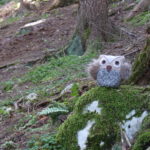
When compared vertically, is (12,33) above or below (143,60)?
below

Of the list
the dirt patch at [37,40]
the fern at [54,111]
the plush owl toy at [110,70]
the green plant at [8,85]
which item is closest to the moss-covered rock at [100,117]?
the plush owl toy at [110,70]

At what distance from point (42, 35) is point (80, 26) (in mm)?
4328

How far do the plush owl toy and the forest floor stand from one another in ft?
3.83

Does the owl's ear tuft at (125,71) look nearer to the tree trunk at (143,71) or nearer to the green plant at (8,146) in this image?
the tree trunk at (143,71)

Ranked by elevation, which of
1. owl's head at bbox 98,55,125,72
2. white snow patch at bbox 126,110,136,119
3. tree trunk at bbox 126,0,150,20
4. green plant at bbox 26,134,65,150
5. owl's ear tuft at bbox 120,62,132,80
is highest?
owl's head at bbox 98,55,125,72

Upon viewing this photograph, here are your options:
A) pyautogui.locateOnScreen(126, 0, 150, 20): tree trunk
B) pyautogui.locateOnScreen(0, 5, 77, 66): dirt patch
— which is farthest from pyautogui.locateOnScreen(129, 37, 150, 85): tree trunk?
pyautogui.locateOnScreen(126, 0, 150, 20): tree trunk

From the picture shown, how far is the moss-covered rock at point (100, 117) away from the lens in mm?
4047

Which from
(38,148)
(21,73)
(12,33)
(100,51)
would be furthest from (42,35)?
(38,148)

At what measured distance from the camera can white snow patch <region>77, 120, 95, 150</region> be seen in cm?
409

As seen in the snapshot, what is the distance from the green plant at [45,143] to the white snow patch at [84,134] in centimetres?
24

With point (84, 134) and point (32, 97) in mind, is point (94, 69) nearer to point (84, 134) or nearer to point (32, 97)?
point (84, 134)

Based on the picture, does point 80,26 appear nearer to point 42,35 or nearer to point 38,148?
point 42,35

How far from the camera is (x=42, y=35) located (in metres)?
15.1

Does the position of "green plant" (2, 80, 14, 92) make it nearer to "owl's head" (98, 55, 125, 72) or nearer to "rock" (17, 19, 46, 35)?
"rock" (17, 19, 46, 35)
